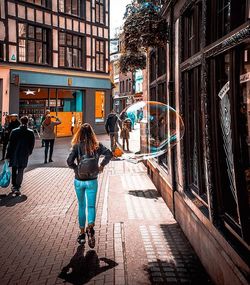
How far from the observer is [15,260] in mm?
5086

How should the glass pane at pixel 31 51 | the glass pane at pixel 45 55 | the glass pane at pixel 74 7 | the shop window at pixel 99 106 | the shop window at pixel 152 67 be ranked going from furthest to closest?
the shop window at pixel 99 106 → the glass pane at pixel 74 7 → the glass pane at pixel 45 55 → the glass pane at pixel 31 51 → the shop window at pixel 152 67

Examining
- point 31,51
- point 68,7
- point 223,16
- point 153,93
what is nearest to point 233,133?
point 223,16

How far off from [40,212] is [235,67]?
16.4ft

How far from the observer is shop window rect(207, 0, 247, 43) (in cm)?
367

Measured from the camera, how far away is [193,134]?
5957mm

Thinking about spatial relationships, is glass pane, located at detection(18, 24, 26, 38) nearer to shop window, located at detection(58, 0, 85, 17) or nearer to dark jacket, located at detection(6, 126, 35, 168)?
shop window, located at detection(58, 0, 85, 17)

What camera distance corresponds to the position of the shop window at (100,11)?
28.2 metres

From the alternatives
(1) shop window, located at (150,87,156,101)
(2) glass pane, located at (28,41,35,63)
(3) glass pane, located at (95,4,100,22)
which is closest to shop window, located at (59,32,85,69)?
(2) glass pane, located at (28,41,35,63)

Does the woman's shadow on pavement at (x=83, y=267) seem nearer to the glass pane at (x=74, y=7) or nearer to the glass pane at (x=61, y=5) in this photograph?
the glass pane at (x=61, y=5)

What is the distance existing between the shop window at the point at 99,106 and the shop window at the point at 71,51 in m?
2.60

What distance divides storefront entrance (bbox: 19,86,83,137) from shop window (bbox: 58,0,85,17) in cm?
508

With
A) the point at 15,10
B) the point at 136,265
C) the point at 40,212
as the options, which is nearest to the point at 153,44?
the point at 40,212

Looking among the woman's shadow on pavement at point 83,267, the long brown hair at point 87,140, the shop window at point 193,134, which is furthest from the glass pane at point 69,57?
the woman's shadow on pavement at point 83,267

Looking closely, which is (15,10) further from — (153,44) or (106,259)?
(106,259)
